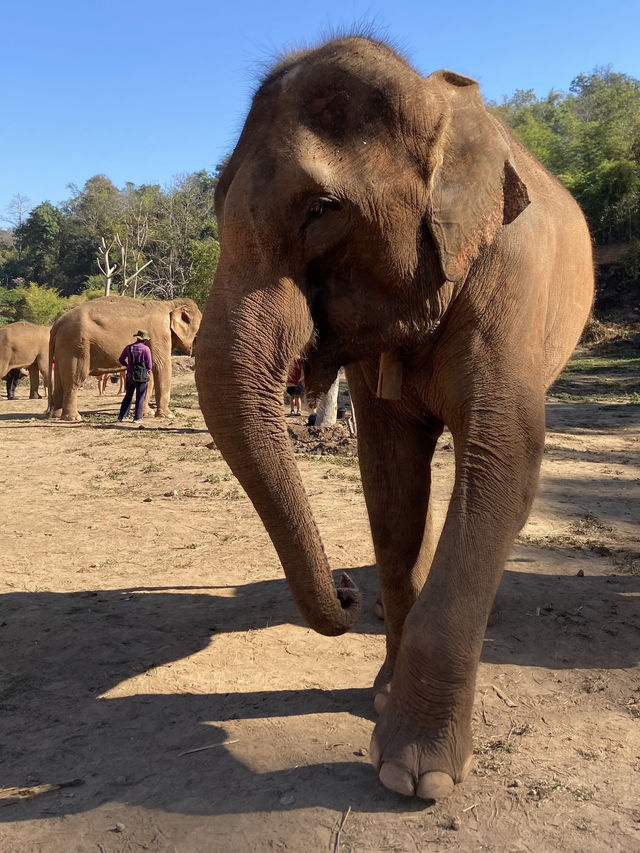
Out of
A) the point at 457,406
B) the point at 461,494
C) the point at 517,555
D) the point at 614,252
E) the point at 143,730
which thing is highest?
the point at 614,252

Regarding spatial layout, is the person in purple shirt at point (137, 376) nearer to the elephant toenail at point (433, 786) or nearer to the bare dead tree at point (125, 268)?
the elephant toenail at point (433, 786)

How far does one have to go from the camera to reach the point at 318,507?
7.12 metres

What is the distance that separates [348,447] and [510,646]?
6.36 metres

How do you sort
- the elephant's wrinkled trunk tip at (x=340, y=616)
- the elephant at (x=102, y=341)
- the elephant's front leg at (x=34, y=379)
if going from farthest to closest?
the elephant's front leg at (x=34, y=379), the elephant at (x=102, y=341), the elephant's wrinkled trunk tip at (x=340, y=616)

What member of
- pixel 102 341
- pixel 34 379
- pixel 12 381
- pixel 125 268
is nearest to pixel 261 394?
pixel 102 341

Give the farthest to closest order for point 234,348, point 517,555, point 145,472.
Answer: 1. point 145,472
2. point 517,555
3. point 234,348

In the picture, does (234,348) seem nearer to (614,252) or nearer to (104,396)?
(104,396)

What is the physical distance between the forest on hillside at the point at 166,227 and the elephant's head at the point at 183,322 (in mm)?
9565

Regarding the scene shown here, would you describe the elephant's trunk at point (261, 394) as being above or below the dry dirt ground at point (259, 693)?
above

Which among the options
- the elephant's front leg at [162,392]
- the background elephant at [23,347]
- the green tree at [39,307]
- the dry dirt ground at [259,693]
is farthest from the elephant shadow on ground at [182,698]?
the green tree at [39,307]

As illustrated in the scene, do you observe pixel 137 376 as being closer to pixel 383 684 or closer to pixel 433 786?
pixel 383 684

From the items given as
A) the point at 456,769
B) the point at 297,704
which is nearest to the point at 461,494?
the point at 456,769

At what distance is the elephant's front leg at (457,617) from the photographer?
2.62 metres

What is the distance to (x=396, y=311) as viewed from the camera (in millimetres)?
2779
